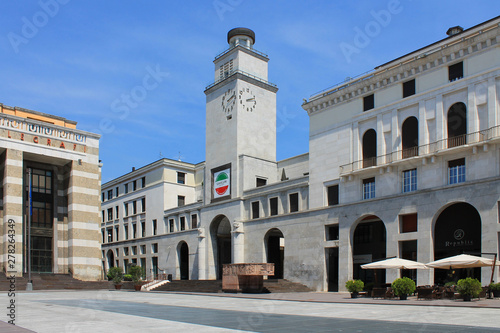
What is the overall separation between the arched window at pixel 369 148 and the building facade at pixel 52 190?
28.0 m

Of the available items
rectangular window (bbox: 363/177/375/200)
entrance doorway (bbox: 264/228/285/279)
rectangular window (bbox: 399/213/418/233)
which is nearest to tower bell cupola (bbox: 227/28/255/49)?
entrance doorway (bbox: 264/228/285/279)

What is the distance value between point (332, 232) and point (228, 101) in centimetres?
2028

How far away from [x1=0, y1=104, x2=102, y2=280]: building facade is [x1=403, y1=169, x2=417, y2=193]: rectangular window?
3142 centimetres

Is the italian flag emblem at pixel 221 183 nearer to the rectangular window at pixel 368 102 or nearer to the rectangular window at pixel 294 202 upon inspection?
the rectangular window at pixel 294 202

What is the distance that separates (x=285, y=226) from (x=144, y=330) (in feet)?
118

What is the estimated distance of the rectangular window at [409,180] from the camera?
37.9 m

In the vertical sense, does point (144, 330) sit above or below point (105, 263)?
above

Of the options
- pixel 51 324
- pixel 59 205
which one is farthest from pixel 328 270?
pixel 51 324

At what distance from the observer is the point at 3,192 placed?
4759 cm

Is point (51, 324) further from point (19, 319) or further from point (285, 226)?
point (285, 226)

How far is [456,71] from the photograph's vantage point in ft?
119

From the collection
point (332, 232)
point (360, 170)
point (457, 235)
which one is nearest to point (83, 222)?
point (332, 232)

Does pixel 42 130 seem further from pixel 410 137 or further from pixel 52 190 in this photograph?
pixel 410 137

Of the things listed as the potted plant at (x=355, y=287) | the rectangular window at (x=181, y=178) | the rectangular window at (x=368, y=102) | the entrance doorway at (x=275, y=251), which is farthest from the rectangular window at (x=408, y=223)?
the rectangular window at (x=181, y=178)
